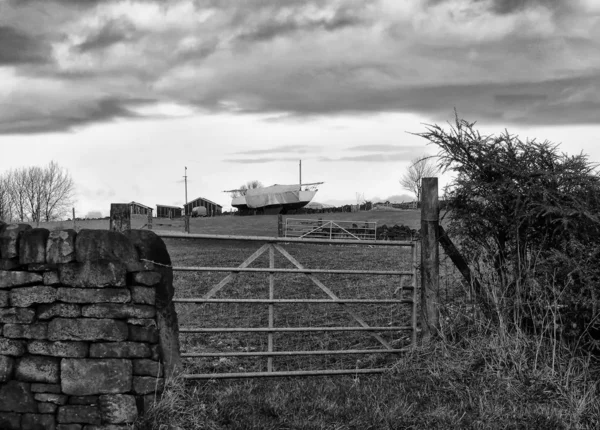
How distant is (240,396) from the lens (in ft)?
18.2

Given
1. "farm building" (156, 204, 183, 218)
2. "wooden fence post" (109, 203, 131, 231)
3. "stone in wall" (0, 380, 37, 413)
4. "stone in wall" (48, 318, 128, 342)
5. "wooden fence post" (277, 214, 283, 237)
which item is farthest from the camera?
Answer: "farm building" (156, 204, 183, 218)

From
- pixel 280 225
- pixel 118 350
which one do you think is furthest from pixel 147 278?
pixel 280 225

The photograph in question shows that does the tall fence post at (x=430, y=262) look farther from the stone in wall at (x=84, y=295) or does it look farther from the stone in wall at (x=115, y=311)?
the stone in wall at (x=84, y=295)

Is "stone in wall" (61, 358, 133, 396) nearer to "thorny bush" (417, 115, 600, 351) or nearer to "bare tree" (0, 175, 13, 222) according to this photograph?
"thorny bush" (417, 115, 600, 351)

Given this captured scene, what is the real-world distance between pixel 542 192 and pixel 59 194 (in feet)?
136

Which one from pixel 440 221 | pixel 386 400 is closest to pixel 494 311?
pixel 440 221

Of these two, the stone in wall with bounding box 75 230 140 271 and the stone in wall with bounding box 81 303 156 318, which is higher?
the stone in wall with bounding box 75 230 140 271

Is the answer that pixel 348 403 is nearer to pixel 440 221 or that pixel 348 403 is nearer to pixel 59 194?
pixel 440 221

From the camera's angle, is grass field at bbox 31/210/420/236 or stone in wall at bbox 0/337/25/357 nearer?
stone in wall at bbox 0/337/25/357

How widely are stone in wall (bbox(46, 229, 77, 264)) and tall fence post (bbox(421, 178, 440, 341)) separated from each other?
3.73 meters

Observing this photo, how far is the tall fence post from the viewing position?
6.91 meters

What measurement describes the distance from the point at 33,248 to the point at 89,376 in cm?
114

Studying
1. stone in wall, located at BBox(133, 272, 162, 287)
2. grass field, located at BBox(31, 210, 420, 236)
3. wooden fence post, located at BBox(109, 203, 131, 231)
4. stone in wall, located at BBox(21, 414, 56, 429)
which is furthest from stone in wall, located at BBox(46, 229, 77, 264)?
grass field, located at BBox(31, 210, 420, 236)

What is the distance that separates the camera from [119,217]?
627cm
